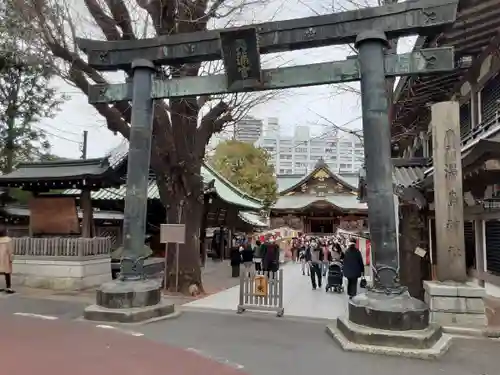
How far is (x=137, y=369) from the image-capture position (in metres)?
5.59

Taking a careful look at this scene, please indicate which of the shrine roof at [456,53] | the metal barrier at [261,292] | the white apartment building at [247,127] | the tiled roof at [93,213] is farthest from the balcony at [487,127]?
the tiled roof at [93,213]

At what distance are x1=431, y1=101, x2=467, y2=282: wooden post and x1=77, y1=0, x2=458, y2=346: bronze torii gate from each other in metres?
1.22

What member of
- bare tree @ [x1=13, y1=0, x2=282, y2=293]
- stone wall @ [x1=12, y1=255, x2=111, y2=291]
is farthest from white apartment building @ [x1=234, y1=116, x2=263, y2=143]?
stone wall @ [x1=12, y1=255, x2=111, y2=291]

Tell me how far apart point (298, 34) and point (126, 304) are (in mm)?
6229

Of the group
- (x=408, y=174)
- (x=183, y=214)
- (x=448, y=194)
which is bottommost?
(x=183, y=214)

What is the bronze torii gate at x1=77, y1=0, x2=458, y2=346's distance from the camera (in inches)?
283

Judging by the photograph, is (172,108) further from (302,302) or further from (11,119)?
(11,119)

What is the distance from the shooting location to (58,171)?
15.5m

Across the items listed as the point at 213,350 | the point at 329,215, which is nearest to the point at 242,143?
the point at 329,215

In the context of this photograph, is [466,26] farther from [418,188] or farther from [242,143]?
[242,143]

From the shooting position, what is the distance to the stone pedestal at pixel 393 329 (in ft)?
20.9

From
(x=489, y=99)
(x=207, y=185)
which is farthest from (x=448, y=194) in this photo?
(x=207, y=185)

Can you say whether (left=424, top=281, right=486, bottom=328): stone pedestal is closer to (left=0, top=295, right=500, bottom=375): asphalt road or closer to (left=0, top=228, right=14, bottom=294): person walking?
(left=0, top=295, right=500, bottom=375): asphalt road

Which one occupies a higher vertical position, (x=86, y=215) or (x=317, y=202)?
(x=317, y=202)
